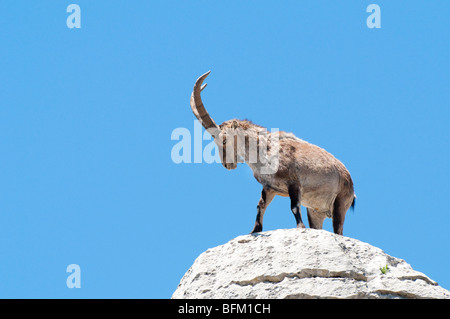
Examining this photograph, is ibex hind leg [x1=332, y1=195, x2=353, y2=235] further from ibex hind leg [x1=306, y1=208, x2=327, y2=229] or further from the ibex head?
the ibex head

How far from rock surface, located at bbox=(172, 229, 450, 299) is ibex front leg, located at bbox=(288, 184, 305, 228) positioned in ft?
5.11

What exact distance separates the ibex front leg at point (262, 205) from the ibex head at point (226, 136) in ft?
3.21

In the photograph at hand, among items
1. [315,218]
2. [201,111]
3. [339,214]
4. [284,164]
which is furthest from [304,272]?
[201,111]

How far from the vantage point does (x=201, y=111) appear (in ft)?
56.0

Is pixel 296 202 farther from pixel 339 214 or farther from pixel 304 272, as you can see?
pixel 304 272

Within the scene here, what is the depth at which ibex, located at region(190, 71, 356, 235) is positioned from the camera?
16.5 metres

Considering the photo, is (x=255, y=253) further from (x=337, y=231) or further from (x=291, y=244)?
(x=337, y=231)

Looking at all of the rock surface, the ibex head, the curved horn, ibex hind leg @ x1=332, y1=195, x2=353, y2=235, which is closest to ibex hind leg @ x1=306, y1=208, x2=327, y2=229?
ibex hind leg @ x1=332, y1=195, x2=353, y2=235

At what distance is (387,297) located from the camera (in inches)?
514

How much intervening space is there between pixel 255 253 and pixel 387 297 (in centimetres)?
235

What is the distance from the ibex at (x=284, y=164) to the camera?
54.0 feet

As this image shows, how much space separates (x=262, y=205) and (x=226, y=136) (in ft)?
5.65
